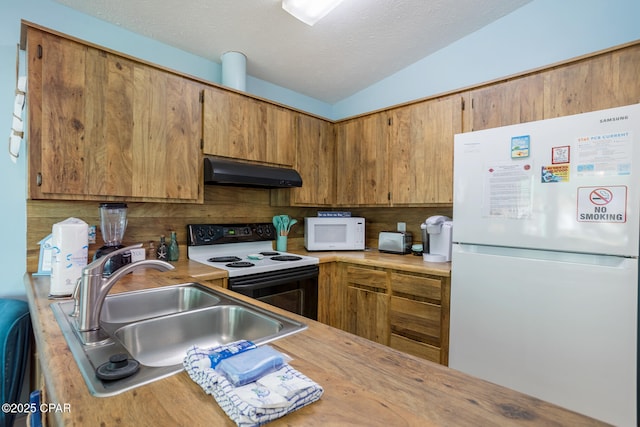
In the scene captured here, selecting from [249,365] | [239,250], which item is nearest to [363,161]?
[239,250]

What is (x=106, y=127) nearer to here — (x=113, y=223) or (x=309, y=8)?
(x=113, y=223)

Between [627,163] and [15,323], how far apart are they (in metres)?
2.78

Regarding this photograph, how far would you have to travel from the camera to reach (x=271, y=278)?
77.9 inches

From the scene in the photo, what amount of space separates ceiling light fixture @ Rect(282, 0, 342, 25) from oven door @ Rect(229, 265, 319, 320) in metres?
1.63

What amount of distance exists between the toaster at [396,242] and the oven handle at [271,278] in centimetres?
71

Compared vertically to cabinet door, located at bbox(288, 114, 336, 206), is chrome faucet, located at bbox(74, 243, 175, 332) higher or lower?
lower

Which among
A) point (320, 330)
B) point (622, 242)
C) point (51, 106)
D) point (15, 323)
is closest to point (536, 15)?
point (622, 242)

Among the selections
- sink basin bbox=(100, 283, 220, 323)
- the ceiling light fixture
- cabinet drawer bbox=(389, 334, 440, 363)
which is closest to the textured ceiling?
the ceiling light fixture

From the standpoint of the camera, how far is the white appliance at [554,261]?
4.16 feet

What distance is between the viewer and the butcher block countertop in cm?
Result: 50

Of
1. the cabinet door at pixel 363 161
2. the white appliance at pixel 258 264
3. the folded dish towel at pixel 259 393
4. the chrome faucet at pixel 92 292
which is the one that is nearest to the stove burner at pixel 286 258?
the white appliance at pixel 258 264

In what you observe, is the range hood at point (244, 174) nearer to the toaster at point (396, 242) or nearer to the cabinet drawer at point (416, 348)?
the toaster at point (396, 242)

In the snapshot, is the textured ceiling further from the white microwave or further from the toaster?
the toaster

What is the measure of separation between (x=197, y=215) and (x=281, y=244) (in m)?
0.75
